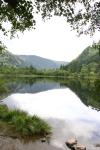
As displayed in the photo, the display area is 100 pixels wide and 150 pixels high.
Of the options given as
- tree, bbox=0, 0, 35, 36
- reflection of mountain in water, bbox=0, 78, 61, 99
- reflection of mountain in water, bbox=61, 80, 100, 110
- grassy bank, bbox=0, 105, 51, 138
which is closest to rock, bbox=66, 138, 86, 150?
grassy bank, bbox=0, 105, 51, 138

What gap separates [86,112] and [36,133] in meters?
22.2

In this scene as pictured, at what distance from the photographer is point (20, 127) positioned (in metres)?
23.4

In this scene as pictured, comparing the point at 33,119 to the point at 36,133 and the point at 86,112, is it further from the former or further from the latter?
the point at 86,112

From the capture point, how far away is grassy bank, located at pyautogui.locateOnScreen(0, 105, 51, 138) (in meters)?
22.5

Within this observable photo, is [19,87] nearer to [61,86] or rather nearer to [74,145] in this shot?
[61,86]

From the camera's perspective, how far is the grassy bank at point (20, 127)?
22.5 metres

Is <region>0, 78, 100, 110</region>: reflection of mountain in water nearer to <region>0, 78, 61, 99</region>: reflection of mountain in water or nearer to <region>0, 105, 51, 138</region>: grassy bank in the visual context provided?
<region>0, 78, 61, 99</region>: reflection of mountain in water

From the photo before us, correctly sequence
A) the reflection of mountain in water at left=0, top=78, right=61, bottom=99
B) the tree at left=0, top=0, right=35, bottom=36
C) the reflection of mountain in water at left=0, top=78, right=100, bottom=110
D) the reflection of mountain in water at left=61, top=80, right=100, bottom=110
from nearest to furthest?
the tree at left=0, top=0, right=35, bottom=36
the reflection of mountain in water at left=61, top=80, right=100, bottom=110
the reflection of mountain in water at left=0, top=78, right=100, bottom=110
the reflection of mountain in water at left=0, top=78, right=61, bottom=99

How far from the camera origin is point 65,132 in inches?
1127

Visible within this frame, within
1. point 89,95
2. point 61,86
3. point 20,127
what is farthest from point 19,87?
point 20,127

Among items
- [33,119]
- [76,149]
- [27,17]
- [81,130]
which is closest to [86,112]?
[81,130]

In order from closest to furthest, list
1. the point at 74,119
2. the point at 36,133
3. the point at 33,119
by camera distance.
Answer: the point at 36,133, the point at 33,119, the point at 74,119

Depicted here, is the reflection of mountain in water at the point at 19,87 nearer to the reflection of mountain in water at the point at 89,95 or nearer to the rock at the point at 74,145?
the reflection of mountain in water at the point at 89,95

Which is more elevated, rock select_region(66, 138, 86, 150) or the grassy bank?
the grassy bank
